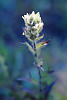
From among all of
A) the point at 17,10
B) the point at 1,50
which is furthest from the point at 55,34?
the point at 1,50

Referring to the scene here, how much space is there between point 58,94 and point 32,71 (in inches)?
23.4

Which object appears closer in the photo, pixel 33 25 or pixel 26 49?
pixel 33 25

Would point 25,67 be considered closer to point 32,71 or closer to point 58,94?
point 32,71

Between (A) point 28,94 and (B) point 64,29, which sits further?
(B) point 64,29

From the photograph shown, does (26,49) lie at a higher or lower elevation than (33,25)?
higher

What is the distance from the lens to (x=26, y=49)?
3057mm

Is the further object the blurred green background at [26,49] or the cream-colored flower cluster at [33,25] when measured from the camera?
the blurred green background at [26,49]

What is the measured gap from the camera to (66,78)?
2.62 m

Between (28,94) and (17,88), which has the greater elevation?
(17,88)

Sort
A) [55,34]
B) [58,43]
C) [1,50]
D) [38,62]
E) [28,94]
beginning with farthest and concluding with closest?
[55,34]
[58,43]
[1,50]
[28,94]
[38,62]

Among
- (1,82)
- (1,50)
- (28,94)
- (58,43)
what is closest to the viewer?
(28,94)

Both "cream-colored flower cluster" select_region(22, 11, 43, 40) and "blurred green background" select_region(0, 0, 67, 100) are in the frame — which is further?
"blurred green background" select_region(0, 0, 67, 100)

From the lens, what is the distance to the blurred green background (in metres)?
2.48

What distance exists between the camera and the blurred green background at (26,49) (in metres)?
2.48
